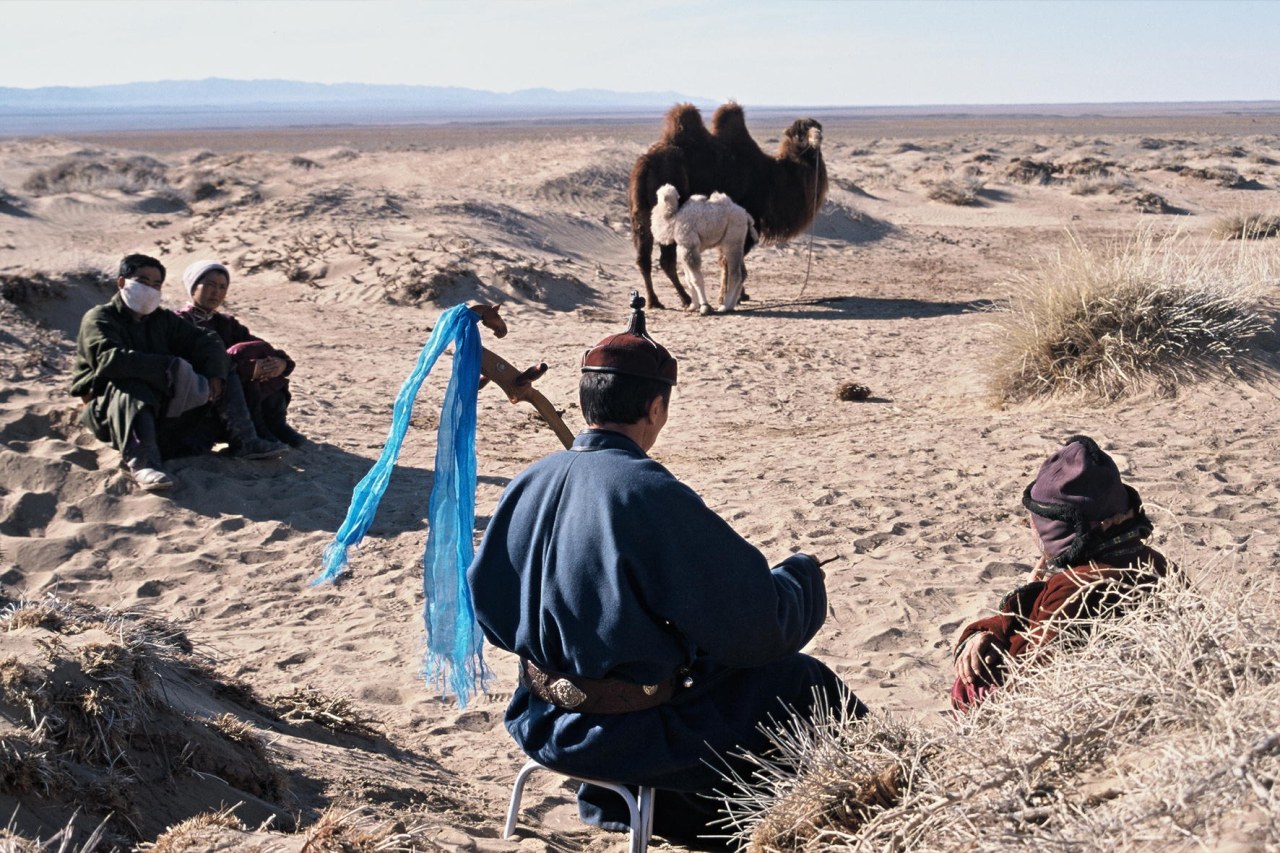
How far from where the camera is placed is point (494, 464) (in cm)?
784

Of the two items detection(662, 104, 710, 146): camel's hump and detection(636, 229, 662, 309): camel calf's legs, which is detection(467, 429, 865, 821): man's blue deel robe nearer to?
detection(636, 229, 662, 309): camel calf's legs

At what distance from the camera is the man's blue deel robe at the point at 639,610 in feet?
8.94

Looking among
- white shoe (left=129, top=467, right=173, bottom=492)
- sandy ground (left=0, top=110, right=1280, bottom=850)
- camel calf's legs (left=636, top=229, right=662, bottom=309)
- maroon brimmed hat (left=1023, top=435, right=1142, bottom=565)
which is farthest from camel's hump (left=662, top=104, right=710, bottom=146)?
maroon brimmed hat (left=1023, top=435, right=1142, bottom=565)

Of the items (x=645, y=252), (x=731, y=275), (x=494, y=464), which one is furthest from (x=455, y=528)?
(x=645, y=252)

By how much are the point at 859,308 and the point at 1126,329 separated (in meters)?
5.56

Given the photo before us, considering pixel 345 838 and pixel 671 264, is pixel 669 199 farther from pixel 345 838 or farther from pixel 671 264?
pixel 345 838

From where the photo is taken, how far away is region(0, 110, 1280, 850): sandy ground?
188 inches

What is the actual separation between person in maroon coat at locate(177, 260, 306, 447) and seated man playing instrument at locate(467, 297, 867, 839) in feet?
15.2

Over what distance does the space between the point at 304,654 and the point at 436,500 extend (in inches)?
69.4

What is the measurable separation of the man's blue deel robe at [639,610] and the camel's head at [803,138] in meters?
11.6

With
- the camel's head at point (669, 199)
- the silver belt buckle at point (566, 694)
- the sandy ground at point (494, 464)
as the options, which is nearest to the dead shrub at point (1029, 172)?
the sandy ground at point (494, 464)

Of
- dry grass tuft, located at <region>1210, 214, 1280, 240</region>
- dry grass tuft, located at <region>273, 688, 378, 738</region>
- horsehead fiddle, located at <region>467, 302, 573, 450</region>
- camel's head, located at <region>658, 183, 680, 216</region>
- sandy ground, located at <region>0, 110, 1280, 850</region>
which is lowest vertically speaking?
dry grass tuft, located at <region>273, 688, 378, 738</region>

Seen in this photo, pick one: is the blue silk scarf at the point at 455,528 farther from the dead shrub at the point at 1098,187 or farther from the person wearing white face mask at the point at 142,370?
the dead shrub at the point at 1098,187

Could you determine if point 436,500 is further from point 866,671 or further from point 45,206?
point 45,206
